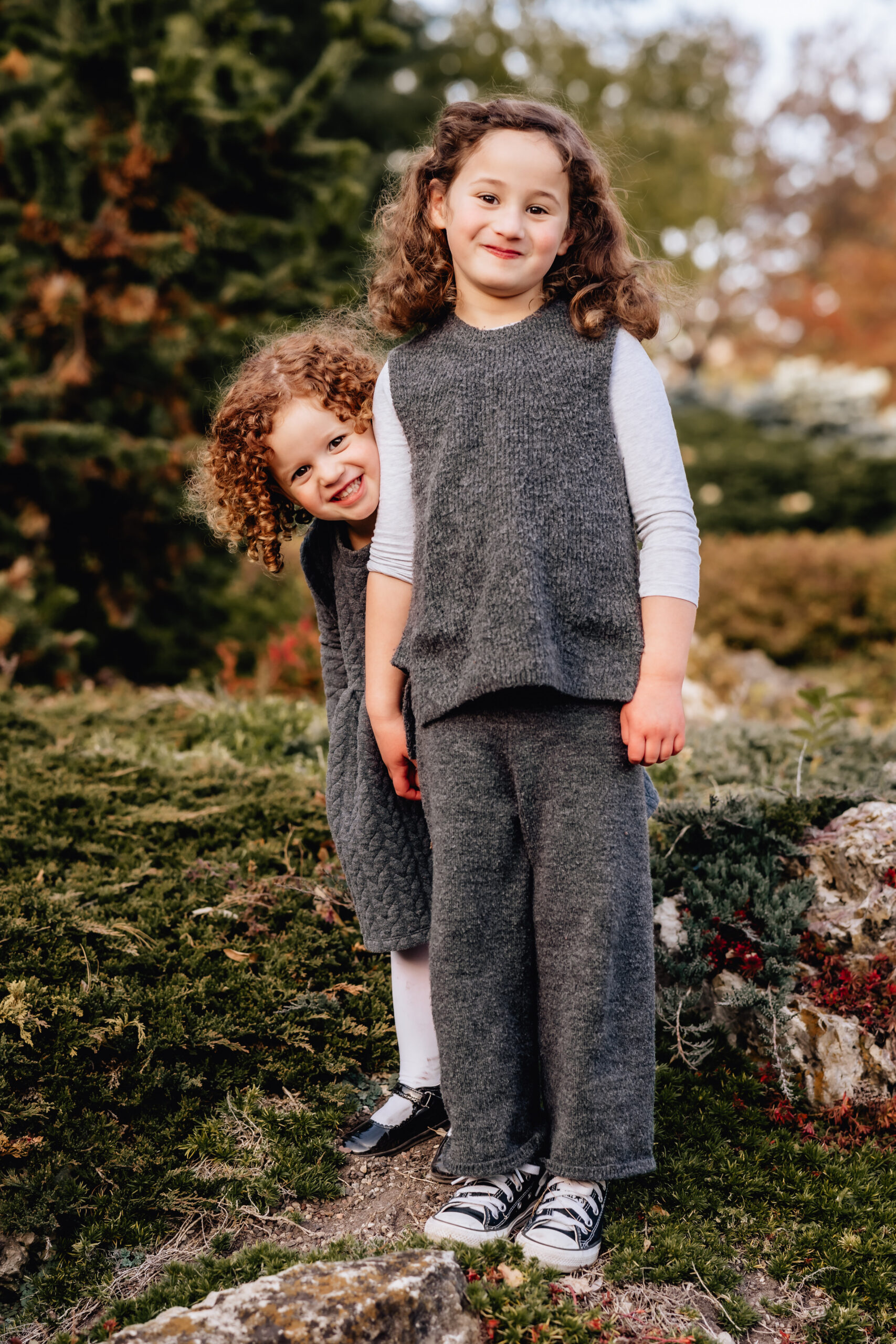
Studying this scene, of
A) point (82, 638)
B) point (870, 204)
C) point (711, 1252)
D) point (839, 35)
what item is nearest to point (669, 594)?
point (711, 1252)

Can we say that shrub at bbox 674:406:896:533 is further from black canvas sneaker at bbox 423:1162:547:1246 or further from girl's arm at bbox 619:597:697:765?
black canvas sneaker at bbox 423:1162:547:1246

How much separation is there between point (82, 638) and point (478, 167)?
12.0ft

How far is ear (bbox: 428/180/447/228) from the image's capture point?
6.40 feet

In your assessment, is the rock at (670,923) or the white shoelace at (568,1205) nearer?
the white shoelace at (568,1205)

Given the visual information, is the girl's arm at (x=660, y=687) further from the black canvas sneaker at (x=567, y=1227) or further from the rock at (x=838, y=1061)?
the rock at (x=838, y=1061)

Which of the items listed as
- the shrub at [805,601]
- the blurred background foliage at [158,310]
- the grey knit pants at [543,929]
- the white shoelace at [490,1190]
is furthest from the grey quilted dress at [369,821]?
the shrub at [805,601]

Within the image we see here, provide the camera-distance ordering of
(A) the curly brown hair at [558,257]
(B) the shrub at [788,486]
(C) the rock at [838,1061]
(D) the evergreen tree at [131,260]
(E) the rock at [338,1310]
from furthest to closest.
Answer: (B) the shrub at [788,486]
(D) the evergreen tree at [131,260]
(C) the rock at [838,1061]
(A) the curly brown hair at [558,257]
(E) the rock at [338,1310]

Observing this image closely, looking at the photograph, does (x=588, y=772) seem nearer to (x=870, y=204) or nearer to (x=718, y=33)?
(x=718, y=33)

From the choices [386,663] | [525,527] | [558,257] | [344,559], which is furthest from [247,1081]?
[558,257]

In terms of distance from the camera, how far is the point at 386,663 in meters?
1.99

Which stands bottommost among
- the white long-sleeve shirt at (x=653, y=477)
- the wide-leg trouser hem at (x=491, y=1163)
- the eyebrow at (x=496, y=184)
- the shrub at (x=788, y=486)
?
the wide-leg trouser hem at (x=491, y=1163)

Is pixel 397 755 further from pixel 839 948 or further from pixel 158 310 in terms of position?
pixel 158 310

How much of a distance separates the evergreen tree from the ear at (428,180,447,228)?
295 cm

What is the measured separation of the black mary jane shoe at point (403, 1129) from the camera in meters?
2.23
